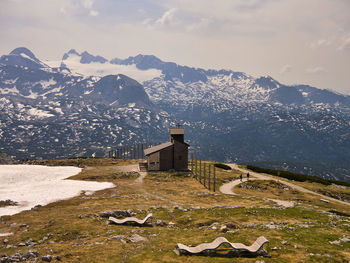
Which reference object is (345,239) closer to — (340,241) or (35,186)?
(340,241)

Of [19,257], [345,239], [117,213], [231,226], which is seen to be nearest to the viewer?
[19,257]

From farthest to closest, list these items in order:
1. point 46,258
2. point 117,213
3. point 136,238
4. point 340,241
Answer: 1. point 117,213
2. point 136,238
3. point 340,241
4. point 46,258

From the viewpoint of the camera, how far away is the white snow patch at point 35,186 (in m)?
53.8

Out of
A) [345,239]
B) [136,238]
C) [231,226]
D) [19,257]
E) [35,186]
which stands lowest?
[35,186]

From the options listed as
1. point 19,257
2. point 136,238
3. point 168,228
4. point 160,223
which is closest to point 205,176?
point 160,223

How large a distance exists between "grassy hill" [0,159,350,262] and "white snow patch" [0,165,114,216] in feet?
12.1

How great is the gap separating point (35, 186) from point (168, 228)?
42434 mm

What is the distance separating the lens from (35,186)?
66.2 meters

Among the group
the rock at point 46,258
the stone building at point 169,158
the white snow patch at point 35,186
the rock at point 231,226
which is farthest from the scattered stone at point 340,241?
the stone building at point 169,158

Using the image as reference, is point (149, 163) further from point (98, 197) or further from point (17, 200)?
A: point (17, 200)

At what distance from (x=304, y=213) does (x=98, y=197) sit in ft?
128

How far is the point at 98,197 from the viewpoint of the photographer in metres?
58.7

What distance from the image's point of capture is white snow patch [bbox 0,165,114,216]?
176ft

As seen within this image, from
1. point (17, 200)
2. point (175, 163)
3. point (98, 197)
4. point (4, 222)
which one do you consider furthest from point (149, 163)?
point (4, 222)
